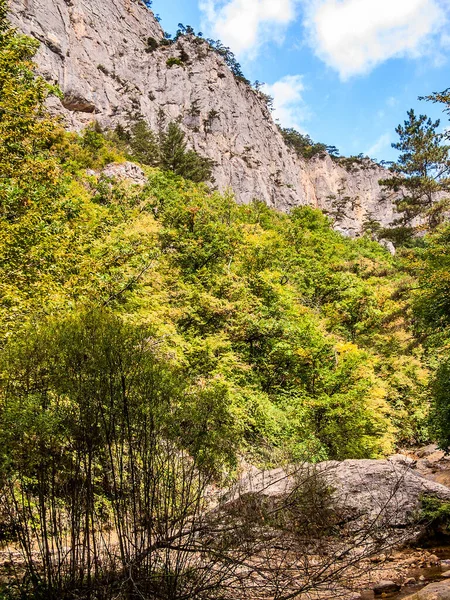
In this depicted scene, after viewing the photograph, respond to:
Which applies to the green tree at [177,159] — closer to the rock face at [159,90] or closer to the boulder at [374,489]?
the rock face at [159,90]

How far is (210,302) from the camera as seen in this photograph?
51.5ft

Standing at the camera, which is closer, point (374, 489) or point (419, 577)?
point (419, 577)

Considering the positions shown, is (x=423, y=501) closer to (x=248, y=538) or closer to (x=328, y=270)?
(x=248, y=538)

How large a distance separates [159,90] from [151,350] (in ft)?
198

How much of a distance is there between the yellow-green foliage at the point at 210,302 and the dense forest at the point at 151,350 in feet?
0.22

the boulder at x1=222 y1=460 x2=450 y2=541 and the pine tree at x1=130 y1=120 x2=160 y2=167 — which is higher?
the pine tree at x1=130 y1=120 x2=160 y2=167

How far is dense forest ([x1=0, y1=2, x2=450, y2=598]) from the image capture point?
15.5 ft

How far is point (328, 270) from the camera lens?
92.0 ft

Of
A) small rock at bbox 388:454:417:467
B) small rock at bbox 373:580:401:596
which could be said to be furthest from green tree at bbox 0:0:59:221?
small rock at bbox 388:454:417:467

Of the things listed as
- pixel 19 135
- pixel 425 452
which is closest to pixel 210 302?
pixel 19 135

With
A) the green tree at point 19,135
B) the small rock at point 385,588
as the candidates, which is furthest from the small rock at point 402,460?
the green tree at point 19,135

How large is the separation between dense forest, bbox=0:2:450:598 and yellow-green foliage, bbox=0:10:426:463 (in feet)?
0.22

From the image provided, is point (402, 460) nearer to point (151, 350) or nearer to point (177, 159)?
point (151, 350)

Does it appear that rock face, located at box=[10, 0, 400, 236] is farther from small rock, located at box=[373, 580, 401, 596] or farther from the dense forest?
small rock, located at box=[373, 580, 401, 596]
